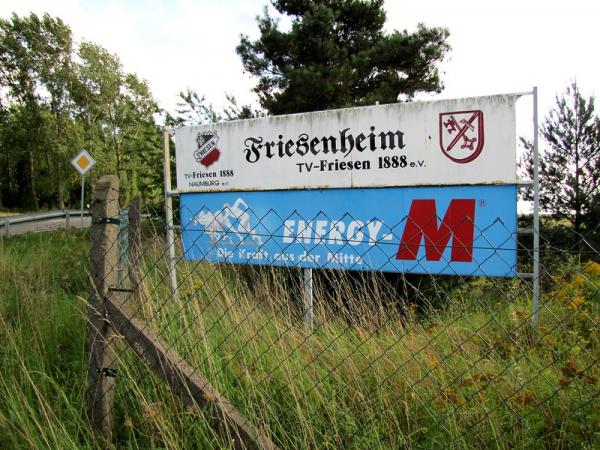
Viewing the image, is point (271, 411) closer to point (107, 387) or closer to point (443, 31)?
point (107, 387)

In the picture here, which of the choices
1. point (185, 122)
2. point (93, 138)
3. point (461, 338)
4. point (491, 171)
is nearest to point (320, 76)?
point (185, 122)

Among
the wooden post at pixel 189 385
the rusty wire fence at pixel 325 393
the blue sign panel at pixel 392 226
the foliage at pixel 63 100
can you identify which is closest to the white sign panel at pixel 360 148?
the blue sign panel at pixel 392 226

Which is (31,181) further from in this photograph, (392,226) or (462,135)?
(462,135)

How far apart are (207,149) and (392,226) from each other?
2419mm

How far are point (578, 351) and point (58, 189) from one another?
33707 millimetres

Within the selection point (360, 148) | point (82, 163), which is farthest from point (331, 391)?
point (82, 163)

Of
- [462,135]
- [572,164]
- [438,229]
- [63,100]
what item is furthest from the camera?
[63,100]

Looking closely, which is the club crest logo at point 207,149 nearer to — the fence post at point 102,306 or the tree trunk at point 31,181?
the fence post at point 102,306

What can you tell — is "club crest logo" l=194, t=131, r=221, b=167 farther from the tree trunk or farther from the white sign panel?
the tree trunk

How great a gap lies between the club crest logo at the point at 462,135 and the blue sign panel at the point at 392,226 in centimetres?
31

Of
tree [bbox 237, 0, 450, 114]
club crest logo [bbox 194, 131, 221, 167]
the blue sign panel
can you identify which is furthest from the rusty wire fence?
tree [bbox 237, 0, 450, 114]

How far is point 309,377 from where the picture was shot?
270cm

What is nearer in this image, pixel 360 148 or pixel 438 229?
pixel 438 229

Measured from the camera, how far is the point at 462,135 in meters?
4.16
